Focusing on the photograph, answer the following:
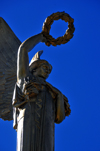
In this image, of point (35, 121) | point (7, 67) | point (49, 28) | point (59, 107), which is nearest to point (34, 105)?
point (35, 121)

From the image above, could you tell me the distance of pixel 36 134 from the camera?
10.9 metres

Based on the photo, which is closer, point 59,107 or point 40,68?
point 59,107

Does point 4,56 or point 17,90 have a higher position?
point 4,56

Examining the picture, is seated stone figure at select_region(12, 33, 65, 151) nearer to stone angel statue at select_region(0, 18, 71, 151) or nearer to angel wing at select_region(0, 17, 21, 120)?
stone angel statue at select_region(0, 18, 71, 151)

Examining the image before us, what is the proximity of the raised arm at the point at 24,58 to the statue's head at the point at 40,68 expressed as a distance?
0.37 meters

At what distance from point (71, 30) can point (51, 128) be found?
9.87 ft

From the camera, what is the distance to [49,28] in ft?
42.5

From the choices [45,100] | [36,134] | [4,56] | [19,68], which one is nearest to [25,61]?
[19,68]

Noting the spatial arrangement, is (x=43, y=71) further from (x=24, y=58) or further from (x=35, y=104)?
(x=35, y=104)

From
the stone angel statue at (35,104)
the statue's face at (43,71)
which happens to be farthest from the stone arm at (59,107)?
the statue's face at (43,71)

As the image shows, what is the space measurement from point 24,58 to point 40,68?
1.71ft

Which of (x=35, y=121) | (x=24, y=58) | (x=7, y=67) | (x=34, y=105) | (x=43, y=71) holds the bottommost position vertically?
(x=35, y=121)

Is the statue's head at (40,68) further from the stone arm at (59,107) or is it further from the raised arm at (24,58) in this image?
the stone arm at (59,107)

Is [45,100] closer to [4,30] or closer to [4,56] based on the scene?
[4,56]
